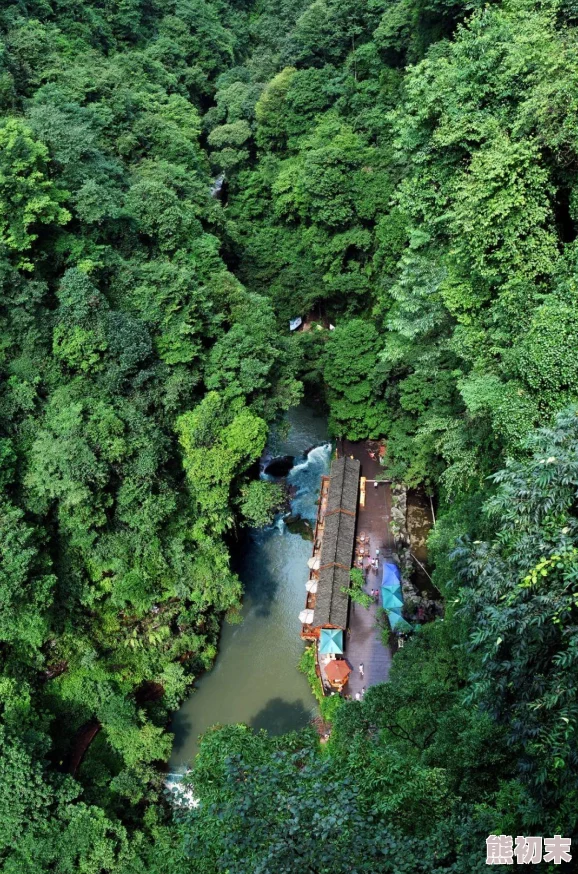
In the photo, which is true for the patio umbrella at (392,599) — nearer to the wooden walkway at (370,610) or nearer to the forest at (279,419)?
the wooden walkway at (370,610)

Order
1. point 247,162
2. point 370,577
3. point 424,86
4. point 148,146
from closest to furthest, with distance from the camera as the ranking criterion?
1. point 424,86
2. point 370,577
3. point 148,146
4. point 247,162

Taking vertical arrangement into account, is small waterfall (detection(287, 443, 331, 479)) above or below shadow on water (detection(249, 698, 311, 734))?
above

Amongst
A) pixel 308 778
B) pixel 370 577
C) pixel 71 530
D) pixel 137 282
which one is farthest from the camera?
pixel 370 577

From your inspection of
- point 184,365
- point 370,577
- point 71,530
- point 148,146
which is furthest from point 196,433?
point 148,146

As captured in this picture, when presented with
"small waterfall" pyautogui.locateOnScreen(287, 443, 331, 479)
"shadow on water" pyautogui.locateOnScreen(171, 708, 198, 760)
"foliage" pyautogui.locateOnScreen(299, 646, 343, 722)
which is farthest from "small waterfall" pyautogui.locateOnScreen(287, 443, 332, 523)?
"shadow on water" pyautogui.locateOnScreen(171, 708, 198, 760)

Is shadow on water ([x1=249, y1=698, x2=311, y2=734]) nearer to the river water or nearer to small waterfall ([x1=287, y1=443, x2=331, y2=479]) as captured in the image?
the river water

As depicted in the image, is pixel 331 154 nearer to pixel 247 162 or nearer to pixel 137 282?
pixel 247 162
